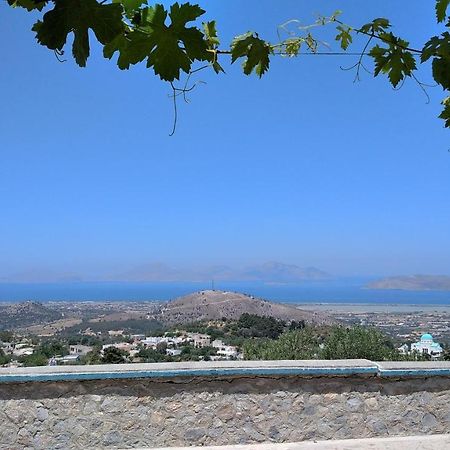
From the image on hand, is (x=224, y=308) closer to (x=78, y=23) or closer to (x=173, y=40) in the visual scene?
(x=173, y=40)

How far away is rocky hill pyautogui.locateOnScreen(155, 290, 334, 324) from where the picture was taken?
14.0 metres

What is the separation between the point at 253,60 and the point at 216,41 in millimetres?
130

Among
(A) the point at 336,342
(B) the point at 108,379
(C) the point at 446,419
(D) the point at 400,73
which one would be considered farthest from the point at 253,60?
(A) the point at 336,342

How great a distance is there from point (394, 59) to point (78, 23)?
114cm

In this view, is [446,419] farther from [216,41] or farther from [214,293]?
[214,293]

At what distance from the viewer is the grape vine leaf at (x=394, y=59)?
68.4 inches

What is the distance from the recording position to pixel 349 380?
383 centimetres

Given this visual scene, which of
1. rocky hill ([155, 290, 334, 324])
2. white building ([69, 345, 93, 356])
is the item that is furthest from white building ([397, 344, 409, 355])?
rocky hill ([155, 290, 334, 324])

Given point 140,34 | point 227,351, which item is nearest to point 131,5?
point 140,34

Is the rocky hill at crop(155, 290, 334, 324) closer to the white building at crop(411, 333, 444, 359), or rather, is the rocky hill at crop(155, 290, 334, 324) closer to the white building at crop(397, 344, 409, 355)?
the white building at crop(397, 344, 409, 355)

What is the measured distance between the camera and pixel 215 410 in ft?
12.2

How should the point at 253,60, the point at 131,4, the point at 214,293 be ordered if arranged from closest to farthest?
the point at 131,4, the point at 253,60, the point at 214,293

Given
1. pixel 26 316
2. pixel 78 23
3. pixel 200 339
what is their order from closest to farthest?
1. pixel 78 23
2. pixel 200 339
3. pixel 26 316

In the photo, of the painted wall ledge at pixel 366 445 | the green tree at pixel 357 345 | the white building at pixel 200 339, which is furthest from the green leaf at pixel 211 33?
the white building at pixel 200 339
